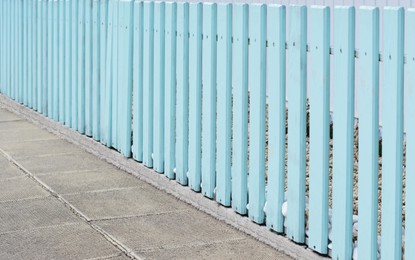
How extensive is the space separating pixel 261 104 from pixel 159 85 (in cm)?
186

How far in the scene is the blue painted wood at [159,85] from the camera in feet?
26.5

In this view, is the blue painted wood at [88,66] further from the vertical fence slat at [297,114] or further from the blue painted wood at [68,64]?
the vertical fence slat at [297,114]

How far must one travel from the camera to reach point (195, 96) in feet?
24.4

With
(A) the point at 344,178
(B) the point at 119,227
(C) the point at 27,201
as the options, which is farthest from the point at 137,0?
(A) the point at 344,178

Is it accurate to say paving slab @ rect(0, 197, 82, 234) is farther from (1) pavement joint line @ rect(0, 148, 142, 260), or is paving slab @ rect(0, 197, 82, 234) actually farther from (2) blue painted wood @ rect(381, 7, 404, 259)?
(2) blue painted wood @ rect(381, 7, 404, 259)

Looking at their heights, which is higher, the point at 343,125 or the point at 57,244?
the point at 343,125

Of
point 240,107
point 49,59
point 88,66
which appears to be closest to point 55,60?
point 49,59

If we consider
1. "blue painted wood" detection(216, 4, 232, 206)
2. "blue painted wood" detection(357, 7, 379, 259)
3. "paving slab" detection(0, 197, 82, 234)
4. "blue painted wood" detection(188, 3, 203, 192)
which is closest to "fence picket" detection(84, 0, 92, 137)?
"paving slab" detection(0, 197, 82, 234)

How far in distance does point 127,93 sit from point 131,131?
34 centimetres

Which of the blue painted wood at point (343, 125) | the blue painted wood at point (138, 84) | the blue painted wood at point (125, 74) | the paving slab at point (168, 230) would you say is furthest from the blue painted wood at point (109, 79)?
the blue painted wood at point (343, 125)

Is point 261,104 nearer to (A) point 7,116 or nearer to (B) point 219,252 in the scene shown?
(B) point 219,252

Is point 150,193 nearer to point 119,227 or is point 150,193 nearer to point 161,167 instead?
point 161,167

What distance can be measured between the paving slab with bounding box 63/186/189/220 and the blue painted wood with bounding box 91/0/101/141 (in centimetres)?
193

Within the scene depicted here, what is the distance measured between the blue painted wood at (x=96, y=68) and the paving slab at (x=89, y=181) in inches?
43.2
